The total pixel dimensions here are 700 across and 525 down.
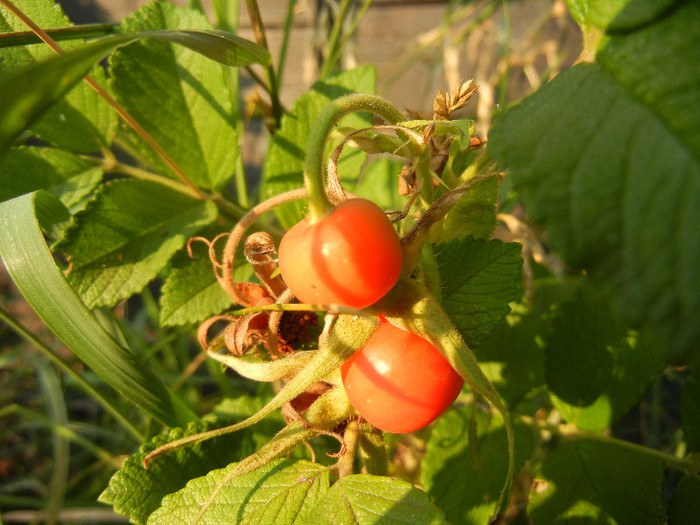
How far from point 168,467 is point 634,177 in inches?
26.9

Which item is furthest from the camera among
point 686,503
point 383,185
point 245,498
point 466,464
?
point 383,185

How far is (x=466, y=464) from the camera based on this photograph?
3.09 ft

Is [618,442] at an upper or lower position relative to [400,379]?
lower

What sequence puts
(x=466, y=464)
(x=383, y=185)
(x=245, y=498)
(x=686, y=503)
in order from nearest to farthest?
(x=245, y=498) → (x=686, y=503) → (x=466, y=464) → (x=383, y=185)

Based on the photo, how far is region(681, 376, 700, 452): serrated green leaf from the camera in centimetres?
86

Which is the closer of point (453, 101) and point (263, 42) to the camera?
point (453, 101)

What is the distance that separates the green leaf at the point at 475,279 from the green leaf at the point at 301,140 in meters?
0.29

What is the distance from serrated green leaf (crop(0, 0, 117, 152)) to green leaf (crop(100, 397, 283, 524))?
542 millimetres

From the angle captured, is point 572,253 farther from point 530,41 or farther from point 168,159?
point 530,41

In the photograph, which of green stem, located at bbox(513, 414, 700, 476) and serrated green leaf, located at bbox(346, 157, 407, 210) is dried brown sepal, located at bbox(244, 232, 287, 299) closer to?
serrated green leaf, located at bbox(346, 157, 407, 210)

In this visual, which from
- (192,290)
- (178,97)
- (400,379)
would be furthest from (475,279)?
(178,97)

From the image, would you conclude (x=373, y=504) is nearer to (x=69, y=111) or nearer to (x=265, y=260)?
(x=265, y=260)

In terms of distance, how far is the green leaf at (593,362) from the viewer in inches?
35.9

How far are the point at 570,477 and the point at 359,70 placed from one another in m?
0.80
